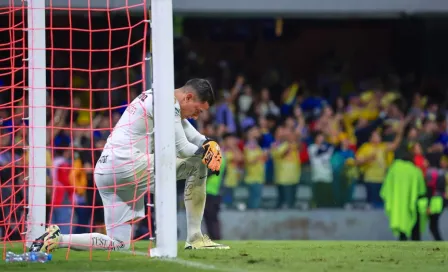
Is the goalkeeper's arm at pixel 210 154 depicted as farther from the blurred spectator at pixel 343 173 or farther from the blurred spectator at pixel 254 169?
the blurred spectator at pixel 343 173

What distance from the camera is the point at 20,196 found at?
14.6 metres

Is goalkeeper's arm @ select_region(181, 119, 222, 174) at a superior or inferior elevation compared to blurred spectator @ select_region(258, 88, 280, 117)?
inferior

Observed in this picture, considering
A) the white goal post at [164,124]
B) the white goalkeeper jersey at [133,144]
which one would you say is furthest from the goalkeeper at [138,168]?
the white goal post at [164,124]

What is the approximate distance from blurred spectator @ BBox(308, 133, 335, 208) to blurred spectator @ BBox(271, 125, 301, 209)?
0.99ft

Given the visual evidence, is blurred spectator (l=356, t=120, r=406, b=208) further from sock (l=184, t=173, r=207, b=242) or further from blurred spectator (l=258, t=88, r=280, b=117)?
sock (l=184, t=173, r=207, b=242)

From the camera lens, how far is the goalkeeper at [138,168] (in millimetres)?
9867

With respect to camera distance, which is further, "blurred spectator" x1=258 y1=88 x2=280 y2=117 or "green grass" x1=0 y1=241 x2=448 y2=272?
"blurred spectator" x1=258 y1=88 x2=280 y2=117

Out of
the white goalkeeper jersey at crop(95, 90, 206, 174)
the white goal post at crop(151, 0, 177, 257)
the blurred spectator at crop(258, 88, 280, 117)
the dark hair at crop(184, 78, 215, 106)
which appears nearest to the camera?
the white goal post at crop(151, 0, 177, 257)

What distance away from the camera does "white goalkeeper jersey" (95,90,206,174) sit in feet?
32.7

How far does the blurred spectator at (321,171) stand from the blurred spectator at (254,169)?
3.10ft

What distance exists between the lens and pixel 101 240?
1001 cm

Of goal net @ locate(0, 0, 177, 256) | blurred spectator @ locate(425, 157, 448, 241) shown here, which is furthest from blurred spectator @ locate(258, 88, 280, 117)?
blurred spectator @ locate(425, 157, 448, 241)

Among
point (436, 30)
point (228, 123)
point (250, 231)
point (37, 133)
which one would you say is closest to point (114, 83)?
point (228, 123)

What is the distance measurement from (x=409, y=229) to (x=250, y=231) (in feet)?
9.77
